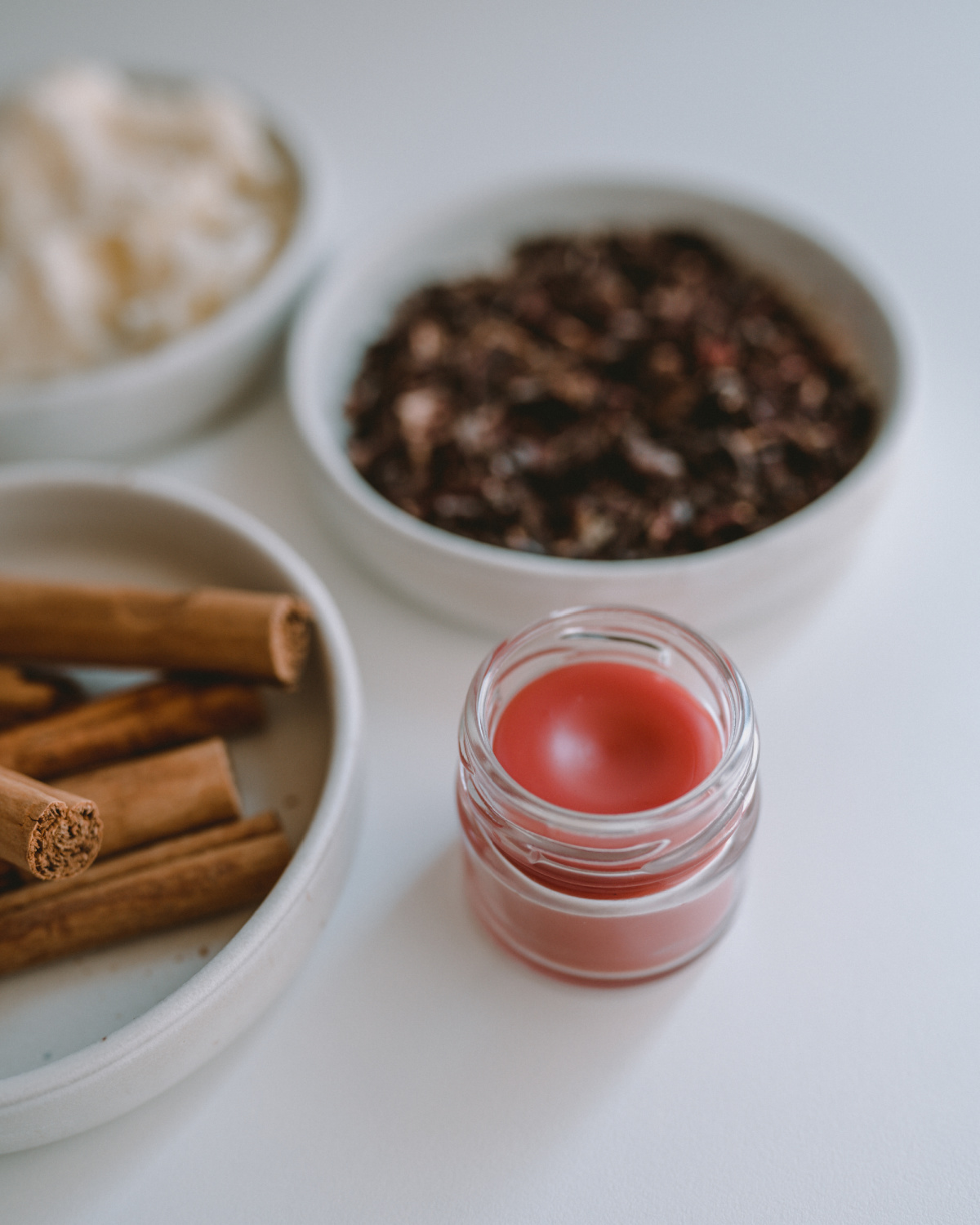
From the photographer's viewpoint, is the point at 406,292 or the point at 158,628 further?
the point at 406,292

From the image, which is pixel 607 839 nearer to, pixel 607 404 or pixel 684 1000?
pixel 684 1000

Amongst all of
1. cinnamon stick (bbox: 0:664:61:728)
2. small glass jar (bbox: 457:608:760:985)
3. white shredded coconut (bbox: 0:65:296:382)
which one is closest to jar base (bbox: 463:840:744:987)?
small glass jar (bbox: 457:608:760:985)

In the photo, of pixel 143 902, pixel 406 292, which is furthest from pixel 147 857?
pixel 406 292

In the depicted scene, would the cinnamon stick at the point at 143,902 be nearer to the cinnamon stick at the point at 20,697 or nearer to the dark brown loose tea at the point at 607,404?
the cinnamon stick at the point at 20,697

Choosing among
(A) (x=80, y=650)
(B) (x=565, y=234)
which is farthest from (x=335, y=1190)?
(B) (x=565, y=234)

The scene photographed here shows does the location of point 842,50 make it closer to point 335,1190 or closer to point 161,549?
point 161,549

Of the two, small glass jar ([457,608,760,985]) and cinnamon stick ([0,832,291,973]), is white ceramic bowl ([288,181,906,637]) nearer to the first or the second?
small glass jar ([457,608,760,985])

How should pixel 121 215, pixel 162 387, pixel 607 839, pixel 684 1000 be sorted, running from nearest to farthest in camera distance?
1. pixel 607 839
2. pixel 684 1000
3. pixel 162 387
4. pixel 121 215
